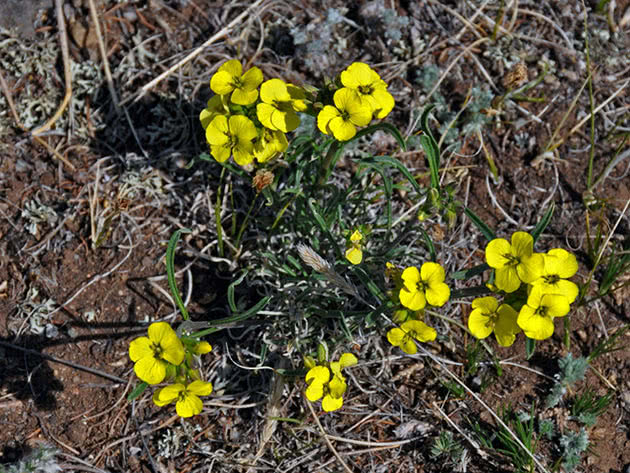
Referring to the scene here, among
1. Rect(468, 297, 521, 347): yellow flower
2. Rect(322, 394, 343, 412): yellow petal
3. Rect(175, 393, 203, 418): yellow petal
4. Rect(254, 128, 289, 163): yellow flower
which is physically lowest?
Rect(322, 394, 343, 412): yellow petal

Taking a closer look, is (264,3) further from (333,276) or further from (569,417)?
(569,417)

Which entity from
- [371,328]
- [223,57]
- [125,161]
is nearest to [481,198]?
[371,328]

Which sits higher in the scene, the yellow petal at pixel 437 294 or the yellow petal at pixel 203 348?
the yellow petal at pixel 437 294

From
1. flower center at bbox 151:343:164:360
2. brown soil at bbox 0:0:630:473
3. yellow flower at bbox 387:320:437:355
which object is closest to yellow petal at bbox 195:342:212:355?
flower center at bbox 151:343:164:360

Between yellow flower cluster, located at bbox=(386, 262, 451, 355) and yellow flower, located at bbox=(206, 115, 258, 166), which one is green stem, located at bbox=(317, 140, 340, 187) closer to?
yellow flower, located at bbox=(206, 115, 258, 166)

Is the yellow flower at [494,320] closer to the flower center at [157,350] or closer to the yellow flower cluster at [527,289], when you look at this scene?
the yellow flower cluster at [527,289]

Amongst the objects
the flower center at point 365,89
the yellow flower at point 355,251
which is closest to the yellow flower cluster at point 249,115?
the flower center at point 365,89
